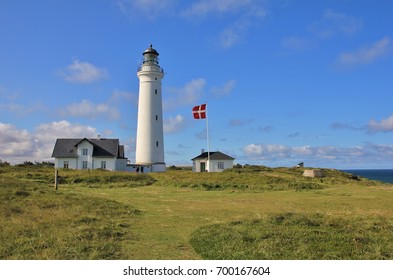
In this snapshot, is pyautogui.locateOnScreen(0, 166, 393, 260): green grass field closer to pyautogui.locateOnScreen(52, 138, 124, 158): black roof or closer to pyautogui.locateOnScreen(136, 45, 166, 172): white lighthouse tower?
pyautogui.locateOnScreen(136, 45, 166, 172): white lighthouse tower

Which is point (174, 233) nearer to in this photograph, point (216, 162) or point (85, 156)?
point (216, 162)

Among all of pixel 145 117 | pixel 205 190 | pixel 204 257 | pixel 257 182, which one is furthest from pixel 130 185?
pixel 204 257

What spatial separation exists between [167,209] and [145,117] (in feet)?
98.8

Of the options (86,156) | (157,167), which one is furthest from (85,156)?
(157,167)

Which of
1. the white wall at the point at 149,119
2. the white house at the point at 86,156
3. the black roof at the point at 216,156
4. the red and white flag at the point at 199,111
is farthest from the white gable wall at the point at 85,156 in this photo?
the red and white flag at the point at 199,111

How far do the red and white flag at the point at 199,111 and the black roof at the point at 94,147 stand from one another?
1210cm

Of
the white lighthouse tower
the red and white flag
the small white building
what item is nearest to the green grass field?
the white lighthouse tower

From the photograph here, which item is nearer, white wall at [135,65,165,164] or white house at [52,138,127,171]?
white wall at [135,65,165,164]

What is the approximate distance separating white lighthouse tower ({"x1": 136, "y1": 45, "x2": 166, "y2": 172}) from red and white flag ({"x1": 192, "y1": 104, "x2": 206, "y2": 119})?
436 centimetres

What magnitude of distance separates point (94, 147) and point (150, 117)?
9931mm

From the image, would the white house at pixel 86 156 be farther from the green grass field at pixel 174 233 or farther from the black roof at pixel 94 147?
the green grass field at pixel 174 233

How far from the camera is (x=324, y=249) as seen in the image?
788 cm

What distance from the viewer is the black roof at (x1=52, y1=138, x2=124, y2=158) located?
48.2 metres
